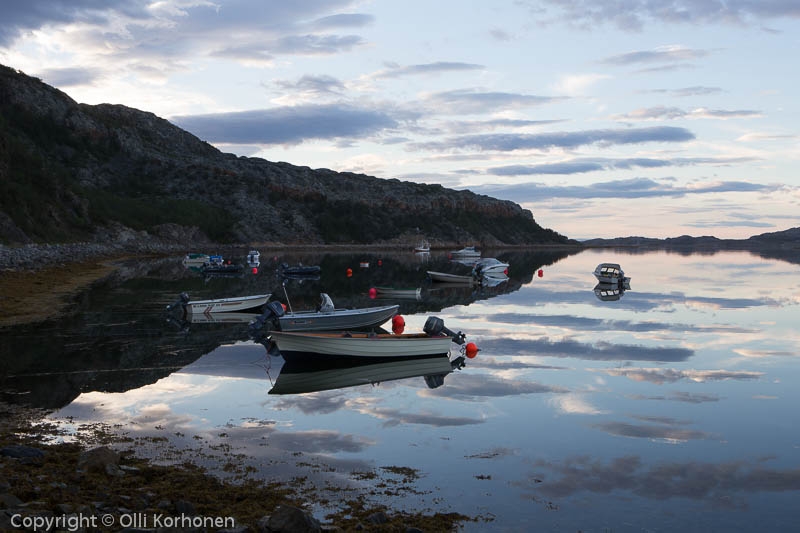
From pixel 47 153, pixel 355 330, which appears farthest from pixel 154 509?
pixel 47 153

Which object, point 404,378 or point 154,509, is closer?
point 154,509

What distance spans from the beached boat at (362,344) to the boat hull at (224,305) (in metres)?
16.4

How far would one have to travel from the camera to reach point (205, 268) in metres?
79.4

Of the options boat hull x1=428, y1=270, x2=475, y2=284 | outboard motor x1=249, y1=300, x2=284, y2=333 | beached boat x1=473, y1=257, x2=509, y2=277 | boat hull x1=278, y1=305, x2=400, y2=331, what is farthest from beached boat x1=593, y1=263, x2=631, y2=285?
outboard motor x1=249, y1=300, x2=284, y2=333

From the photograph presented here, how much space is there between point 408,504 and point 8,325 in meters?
28.2

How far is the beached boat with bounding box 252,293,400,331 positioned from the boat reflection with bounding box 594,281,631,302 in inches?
1140

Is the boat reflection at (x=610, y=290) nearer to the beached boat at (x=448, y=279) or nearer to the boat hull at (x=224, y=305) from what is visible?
the beached boat at (x=448, y=279)

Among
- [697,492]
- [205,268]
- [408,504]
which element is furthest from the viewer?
[205,268]

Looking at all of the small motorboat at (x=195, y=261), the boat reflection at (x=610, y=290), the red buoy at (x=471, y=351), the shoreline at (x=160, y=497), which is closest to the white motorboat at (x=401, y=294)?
the boat reflection at (x=610, y=290)

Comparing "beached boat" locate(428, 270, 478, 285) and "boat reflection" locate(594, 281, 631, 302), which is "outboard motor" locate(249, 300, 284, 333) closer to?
"boat reflection" locate(594, 281, 631, 302)

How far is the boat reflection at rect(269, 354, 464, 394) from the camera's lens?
2388cm

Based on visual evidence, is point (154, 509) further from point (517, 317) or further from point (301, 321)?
point (517, 317)

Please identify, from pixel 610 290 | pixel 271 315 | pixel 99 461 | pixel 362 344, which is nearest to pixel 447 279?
pixel 610 290

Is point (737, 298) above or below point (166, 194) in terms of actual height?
below
